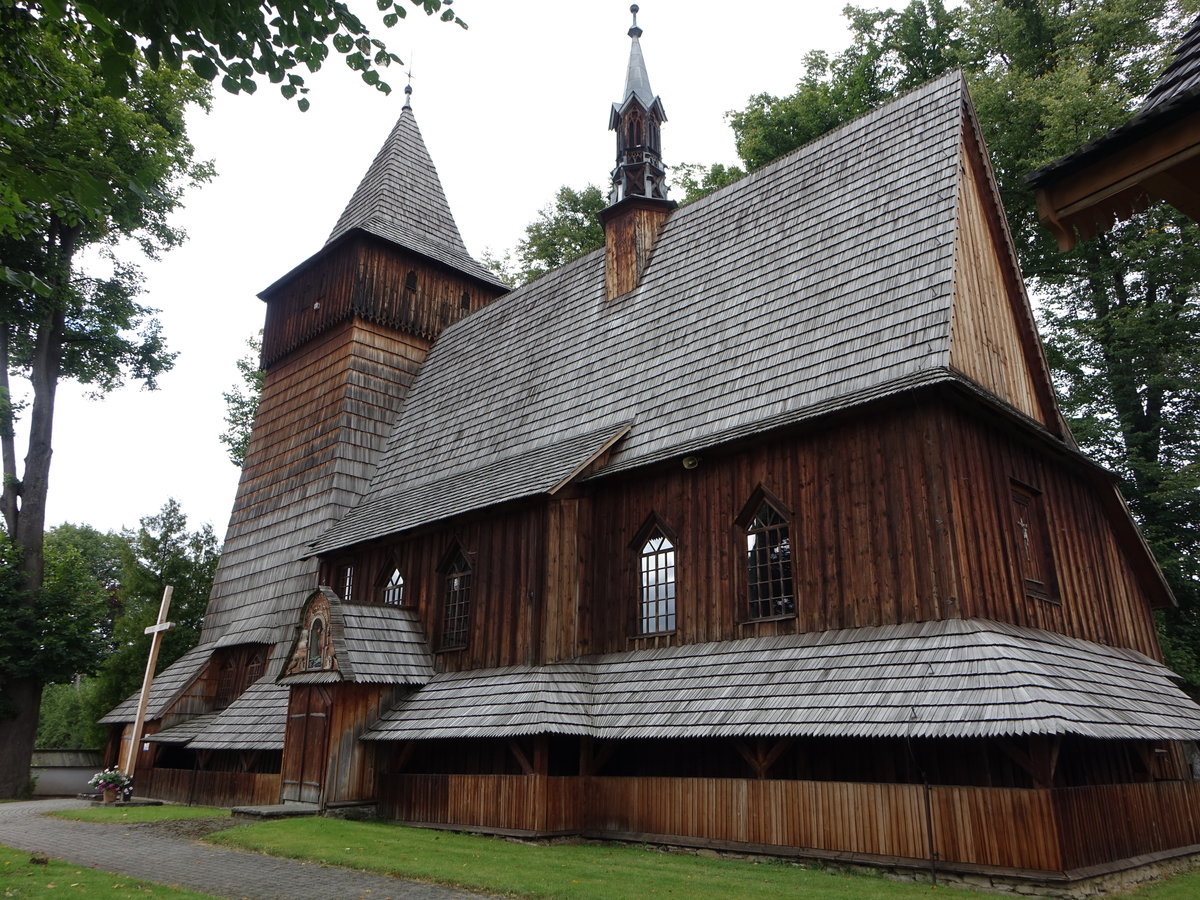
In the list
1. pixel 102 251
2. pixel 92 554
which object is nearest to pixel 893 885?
pixel 102 251

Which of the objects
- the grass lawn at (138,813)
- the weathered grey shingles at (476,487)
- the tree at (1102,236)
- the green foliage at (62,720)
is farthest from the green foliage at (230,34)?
the green foliage at (62,720)

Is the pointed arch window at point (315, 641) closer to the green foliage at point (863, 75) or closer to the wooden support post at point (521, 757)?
the wooden support post at point (521, 757)

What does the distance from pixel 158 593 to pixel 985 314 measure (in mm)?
26030

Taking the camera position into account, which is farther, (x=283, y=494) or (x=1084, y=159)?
(x=283, y=494)

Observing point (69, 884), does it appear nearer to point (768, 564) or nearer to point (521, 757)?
point (521, 757)

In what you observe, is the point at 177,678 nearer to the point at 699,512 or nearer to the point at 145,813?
the point at 145,813

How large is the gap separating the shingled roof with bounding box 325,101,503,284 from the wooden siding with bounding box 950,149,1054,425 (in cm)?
1516

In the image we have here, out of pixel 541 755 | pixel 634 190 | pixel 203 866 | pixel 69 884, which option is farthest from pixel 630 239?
pixel 69 884

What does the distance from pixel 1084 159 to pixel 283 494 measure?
2109 cm

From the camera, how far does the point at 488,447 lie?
61.8 ft

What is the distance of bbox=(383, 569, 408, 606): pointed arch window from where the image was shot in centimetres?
1827

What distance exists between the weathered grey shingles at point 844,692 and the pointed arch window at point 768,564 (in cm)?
53

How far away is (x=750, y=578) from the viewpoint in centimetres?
1323

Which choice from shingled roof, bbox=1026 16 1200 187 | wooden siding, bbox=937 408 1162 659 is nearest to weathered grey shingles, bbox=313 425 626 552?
wooden siding, bbox=937 408 1162 659
